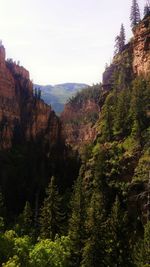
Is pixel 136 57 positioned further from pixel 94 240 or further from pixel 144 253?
pixel 144 253

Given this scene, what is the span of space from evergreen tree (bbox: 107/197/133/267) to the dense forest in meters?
0.13

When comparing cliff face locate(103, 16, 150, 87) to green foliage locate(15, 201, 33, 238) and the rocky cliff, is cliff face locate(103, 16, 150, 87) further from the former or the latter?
green foliage locate(15, 201, 33, 238)

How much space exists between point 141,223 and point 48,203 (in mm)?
15777

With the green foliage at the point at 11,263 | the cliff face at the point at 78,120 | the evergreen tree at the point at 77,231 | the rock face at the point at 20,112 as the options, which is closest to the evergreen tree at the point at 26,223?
the evergreen tree at the point at 77,231

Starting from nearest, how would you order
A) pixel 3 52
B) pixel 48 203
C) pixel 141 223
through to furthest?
pixel 141 223 → pixel 48 203 → pixel 3 52

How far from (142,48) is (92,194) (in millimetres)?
44094

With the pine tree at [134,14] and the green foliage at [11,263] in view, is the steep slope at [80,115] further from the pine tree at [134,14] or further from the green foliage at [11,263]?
the green foliage at [11,263]

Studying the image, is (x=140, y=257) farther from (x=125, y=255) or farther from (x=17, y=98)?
Result: (x=17, y=98)

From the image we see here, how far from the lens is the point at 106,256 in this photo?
63.9 metres

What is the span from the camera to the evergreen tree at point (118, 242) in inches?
2498

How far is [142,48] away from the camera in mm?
112062

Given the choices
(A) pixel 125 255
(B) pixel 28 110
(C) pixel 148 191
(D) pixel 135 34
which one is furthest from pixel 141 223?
(B) pixel 28 110

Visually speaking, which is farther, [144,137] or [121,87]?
[121,87]

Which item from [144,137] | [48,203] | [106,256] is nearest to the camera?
[106,256]
